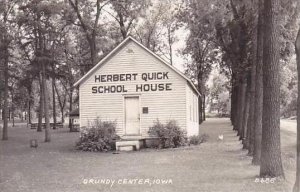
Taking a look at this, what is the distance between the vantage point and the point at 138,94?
94.3 feet

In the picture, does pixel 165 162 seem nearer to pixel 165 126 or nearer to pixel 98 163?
pixel 98 163

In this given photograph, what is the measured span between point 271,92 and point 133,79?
15645mm

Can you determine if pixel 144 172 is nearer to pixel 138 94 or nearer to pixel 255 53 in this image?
pixel 255 53

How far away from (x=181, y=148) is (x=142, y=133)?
10.6 feet

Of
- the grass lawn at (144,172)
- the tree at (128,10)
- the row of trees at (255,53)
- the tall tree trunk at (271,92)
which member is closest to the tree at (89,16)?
the tree at (128,10)

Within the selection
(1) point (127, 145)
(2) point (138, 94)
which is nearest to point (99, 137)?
(1) point (127, 145)

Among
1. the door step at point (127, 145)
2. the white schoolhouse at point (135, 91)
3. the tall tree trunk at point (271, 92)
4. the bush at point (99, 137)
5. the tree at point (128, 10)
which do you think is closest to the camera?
the tall tree trunk at point (271, 92)

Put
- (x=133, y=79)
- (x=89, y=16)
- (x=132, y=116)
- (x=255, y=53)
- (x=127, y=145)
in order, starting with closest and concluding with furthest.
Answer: (x=255, y=53)
(x=127, y=145)
(x=133, y=79)
(x=132, y=116)
(x=89, y=16)

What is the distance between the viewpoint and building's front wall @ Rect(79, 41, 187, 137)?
28406 millimetres

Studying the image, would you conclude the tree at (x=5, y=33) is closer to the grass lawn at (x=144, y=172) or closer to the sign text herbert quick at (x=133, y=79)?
the sign text herbert quick at (x=133, y=79)

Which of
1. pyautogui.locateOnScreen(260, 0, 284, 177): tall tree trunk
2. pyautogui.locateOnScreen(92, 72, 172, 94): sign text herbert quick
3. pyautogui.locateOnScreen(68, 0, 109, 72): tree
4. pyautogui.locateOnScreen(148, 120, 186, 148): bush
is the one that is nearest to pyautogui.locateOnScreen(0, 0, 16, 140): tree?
pyautogui.locateOnScreen(68, 0, 109, 72): tree

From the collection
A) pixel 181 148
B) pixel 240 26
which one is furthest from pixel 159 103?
pixel 240 26

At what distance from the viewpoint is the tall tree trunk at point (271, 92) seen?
13.7 metres

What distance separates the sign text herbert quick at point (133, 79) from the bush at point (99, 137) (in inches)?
81.9
